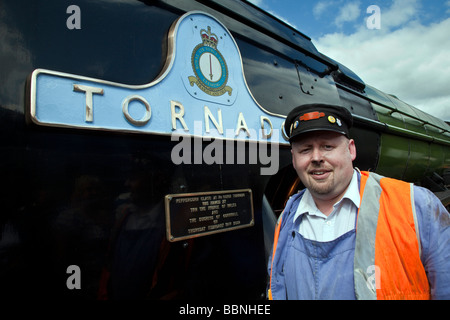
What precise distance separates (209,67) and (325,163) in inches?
27.6

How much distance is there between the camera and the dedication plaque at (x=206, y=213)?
108 cm

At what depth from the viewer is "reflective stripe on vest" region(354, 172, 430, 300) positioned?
33.3 inches

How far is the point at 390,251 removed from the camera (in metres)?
0.87

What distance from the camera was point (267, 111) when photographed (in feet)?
5.01

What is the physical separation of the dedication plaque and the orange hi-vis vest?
1.76 feet

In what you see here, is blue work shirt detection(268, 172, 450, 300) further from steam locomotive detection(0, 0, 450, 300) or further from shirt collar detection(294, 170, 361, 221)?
steam locomotive detection(0, 0, 450, 300)

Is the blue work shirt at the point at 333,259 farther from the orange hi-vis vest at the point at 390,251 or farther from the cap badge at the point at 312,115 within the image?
the cap badge at the point at 312,115

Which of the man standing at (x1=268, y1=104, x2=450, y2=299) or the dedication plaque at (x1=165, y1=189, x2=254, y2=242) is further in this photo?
the dedication plaque at (x1=165, y1=189, x2=254, y2=242)

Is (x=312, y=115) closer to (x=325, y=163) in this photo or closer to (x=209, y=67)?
(x=325, y=163)

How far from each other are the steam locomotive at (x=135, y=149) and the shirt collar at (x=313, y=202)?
0.89 ft

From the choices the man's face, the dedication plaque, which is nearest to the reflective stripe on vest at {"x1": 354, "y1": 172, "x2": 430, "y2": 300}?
the man's face

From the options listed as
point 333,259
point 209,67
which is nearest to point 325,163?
point 333,259

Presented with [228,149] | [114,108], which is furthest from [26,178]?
[228,149]

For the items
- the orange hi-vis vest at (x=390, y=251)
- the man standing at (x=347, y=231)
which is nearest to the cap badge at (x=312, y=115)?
the man standing at (x=347, y=231)
